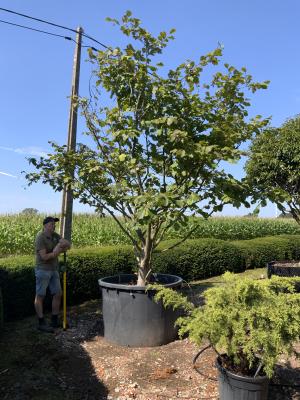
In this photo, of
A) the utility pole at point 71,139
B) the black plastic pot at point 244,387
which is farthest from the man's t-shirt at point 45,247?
the black plastic pot at point 244,387

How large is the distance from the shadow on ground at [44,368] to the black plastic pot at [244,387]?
141cm

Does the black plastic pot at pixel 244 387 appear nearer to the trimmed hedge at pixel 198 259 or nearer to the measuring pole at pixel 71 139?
the measuring pole at pixel 71 139

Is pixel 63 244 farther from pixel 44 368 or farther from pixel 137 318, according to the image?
pixel 44 368

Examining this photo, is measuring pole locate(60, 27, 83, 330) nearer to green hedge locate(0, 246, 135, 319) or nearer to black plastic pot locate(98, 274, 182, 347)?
green hedge locate(0, 246, 135, 319)

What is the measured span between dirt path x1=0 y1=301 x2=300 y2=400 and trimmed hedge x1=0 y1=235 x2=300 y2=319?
0.77m

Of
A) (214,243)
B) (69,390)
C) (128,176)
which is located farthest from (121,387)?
(214,243)

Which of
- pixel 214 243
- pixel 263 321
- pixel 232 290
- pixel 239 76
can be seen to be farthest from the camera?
pixel 214 243

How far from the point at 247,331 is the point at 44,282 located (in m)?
3.56

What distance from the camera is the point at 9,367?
5.02 meters

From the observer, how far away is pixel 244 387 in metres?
3.72

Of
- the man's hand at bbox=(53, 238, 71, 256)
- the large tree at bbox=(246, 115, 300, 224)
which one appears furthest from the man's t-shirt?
the large tree at bbox=(246, 115, 300, 224)

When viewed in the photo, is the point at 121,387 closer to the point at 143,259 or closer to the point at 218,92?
the point at 143,259

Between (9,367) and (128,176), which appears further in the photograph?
(128,176)

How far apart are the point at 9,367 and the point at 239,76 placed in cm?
486
